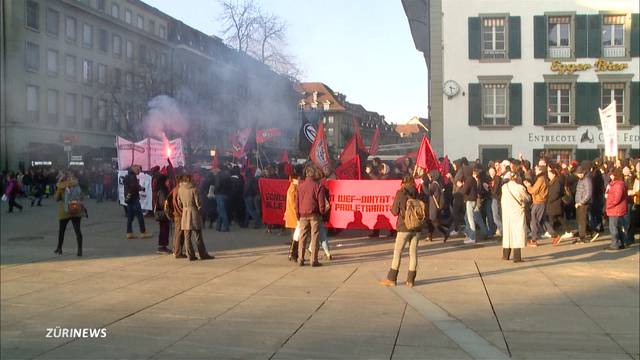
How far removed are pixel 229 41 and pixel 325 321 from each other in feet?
72.5

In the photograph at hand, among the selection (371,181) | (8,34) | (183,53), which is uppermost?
(183,53)

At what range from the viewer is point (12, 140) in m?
7.76

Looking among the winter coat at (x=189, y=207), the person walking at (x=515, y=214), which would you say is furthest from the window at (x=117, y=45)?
the person walking at (x=515, y=214)

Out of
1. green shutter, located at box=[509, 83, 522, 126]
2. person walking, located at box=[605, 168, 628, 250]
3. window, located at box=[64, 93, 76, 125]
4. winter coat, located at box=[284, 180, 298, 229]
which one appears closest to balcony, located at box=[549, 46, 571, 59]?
green shutter, located at box=[509, 83, 522, 126]

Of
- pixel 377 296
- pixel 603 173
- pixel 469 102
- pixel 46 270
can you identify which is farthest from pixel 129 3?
pixel 469 102

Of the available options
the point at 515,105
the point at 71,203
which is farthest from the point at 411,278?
the point at 515,105

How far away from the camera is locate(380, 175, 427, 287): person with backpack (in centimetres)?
840

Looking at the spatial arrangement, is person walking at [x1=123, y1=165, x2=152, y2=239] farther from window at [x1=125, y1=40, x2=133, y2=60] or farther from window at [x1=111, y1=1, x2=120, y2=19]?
window at [x1=111, y1=1, x2=120, y2=19]

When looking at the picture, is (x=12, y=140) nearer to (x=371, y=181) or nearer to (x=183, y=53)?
(x=371, y=181)

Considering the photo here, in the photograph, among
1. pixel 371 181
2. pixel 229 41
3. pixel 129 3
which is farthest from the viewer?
pixel 229 41

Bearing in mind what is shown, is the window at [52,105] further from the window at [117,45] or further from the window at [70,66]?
the window at [117,45]

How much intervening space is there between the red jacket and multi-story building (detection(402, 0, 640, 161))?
636 inches

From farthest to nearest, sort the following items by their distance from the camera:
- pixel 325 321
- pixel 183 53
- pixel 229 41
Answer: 1. pixel 229 41
2. pixel 183 53
3. pixel 325 321

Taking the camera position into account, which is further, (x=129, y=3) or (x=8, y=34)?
(x=129, y=3)
